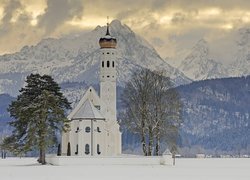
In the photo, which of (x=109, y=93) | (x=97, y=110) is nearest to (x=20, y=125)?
(x=97, y=110)

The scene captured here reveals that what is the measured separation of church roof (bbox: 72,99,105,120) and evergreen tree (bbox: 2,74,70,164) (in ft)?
59.5

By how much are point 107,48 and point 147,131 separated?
111ft

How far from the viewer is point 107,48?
128000 mm

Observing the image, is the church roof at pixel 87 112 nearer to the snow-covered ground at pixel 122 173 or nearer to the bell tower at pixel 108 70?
the bell tower at pixel 108 70

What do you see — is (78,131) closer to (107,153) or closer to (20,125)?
(107,153)

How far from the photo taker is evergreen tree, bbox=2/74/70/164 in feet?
286

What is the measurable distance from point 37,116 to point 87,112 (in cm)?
2469

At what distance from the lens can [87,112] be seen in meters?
112

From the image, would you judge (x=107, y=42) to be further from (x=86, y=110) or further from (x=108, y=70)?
(x=86, y=110)

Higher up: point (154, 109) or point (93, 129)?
point (154, 109)

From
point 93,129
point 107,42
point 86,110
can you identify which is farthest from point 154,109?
point 107,42

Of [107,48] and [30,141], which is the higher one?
[107,48]

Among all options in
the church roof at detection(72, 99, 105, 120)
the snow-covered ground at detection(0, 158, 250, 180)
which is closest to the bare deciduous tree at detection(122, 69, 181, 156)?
the church roof at detection(72, 99, 105, 120)

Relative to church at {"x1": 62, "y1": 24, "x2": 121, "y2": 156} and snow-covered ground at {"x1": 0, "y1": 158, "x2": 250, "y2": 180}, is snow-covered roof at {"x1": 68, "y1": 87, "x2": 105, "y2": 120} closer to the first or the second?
church at {"x1": 62, "y1": 24, "x2": 121, "y2": 156}
